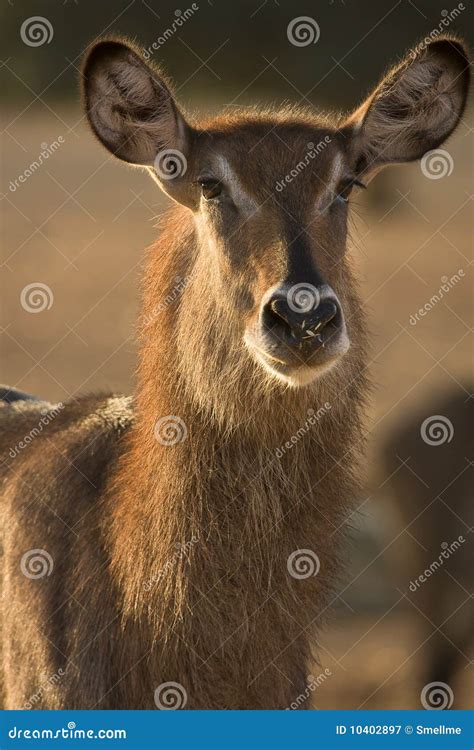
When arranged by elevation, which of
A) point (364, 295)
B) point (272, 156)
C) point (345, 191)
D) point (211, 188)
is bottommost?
point (211, 188)

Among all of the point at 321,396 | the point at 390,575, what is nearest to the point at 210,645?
the point at 321,396

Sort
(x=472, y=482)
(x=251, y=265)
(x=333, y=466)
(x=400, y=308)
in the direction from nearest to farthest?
(x=251, y=265) → (x=333, y=466) → (x=472, y=482) → (x=400, y=308)

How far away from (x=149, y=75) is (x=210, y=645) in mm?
2677

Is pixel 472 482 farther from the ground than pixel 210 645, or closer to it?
farther from the ground

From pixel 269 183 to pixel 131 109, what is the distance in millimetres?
847

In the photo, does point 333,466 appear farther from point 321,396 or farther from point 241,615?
point 241,615

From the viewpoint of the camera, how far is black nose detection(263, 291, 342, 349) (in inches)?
199

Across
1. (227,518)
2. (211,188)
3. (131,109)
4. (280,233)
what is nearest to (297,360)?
(280,233)

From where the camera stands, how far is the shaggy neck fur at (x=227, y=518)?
5.70 m

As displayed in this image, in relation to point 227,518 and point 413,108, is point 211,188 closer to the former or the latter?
point 413,108

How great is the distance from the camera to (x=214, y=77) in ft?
74.7

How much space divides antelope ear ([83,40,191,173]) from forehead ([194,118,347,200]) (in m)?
0.17

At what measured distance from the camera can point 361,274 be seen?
697cm

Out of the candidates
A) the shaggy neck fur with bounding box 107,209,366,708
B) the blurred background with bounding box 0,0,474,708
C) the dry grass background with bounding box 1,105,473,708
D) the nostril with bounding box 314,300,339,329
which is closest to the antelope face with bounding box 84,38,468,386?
the nostril with bounding box 314,300,339,329
